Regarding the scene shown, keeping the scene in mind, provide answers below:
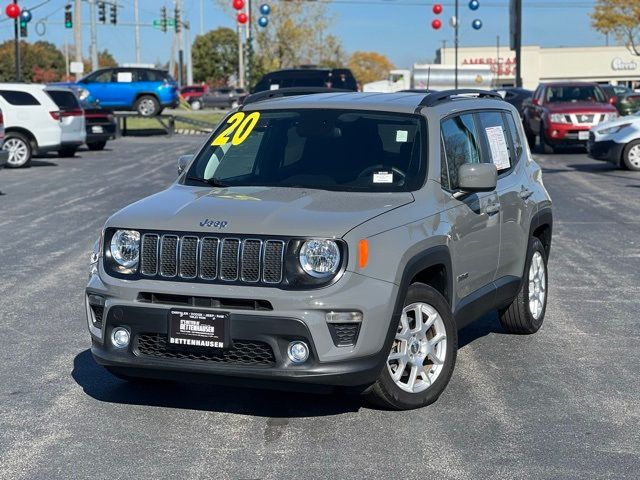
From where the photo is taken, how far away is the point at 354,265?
5.76 m

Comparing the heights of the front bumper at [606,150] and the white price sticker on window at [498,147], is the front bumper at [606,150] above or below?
below

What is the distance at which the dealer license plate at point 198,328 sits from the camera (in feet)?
19.0

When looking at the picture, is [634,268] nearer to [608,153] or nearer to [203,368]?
[203,368]

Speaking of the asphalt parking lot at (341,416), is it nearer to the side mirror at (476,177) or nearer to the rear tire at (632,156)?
the side mirror at (476,177)

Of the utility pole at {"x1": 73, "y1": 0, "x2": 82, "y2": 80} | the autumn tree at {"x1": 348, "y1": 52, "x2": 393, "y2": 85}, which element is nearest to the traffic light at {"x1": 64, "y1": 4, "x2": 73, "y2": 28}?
the utility pole at {"x1": 73, "y1": 0, "x2": 82, "y2": 80}

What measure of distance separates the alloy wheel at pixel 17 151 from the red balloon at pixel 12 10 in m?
14.7

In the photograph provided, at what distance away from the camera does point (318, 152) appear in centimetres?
701

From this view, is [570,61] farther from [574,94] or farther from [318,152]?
[318,152]

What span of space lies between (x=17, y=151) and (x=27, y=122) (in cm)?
74

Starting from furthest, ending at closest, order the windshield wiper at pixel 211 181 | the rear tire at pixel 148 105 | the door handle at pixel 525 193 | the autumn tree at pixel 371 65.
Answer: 1. the autumn tree at pixel 371 65
2. the rear tire at pixel 148 105
3. the door handle at pixel 525 193
4. the windshield wiper at pixel 211 181

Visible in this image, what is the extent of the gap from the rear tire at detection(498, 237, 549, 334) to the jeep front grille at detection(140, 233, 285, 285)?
282cm

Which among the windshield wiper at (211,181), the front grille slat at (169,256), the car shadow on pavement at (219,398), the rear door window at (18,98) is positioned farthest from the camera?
the rear door window at (18,98)

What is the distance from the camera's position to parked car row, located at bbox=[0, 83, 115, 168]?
25578 mm

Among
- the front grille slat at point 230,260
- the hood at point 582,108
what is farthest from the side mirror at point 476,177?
the hood at point 582,108
